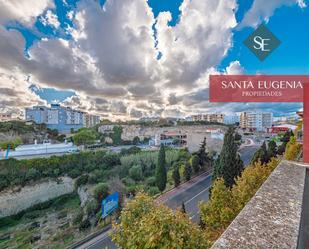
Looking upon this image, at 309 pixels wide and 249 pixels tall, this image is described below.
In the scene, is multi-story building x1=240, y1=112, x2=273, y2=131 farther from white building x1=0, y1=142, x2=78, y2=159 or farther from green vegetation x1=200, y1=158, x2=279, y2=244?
white building x1=0, y1=142, x2=78, y2=159

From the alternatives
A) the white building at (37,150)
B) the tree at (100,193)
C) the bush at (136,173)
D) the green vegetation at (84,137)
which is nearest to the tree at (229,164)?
the tree at (100,193)

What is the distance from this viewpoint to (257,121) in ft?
56.8

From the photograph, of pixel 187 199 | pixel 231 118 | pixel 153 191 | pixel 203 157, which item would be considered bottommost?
pixel 153 191

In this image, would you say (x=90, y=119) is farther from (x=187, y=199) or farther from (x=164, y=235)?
(x=164, y=235)

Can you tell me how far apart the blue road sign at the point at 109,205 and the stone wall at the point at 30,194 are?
12.1 ft

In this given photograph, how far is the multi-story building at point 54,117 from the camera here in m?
18.2

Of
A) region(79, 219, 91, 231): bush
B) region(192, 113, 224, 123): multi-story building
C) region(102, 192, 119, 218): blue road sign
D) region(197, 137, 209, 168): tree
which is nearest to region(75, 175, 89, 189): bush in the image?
region(102, 192, 119, 218): blue road sign

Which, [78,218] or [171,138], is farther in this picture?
[171,138]

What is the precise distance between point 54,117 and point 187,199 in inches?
619

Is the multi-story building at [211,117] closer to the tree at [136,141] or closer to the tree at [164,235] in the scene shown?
the tree at [136,141]

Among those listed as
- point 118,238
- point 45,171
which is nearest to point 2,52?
point 45,171

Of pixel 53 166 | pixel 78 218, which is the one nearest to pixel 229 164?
pixel 78 218

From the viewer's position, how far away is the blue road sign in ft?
29.0

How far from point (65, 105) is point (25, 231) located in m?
15.2
